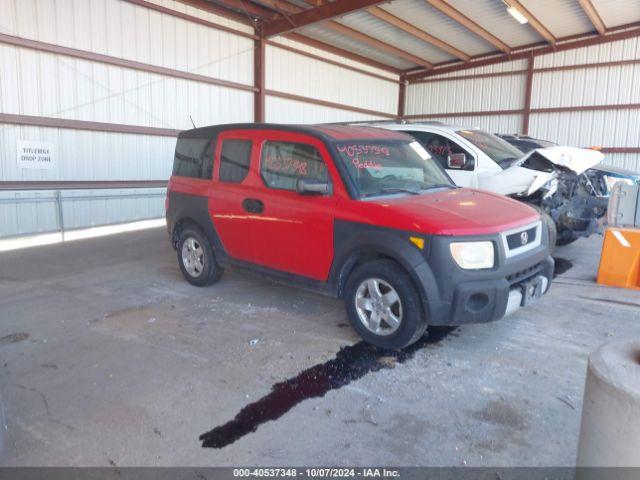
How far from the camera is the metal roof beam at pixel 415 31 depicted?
46.4 feet

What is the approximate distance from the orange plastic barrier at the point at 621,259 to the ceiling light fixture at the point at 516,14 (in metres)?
9.88

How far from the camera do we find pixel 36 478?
8.56 ft

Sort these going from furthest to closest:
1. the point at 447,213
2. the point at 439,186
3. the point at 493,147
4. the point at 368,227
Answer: the point at 493,147
the point at 439,186
the point at 368,227
the point at 447,213

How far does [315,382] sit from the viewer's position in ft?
12.0

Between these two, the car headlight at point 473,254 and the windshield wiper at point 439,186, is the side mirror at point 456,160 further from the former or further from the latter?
the car headlight at point 473,254

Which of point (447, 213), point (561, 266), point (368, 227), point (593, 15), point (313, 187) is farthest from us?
point (593, 15)

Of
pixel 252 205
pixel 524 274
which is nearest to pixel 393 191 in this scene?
pixel 524 274

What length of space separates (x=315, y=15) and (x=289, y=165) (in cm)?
972

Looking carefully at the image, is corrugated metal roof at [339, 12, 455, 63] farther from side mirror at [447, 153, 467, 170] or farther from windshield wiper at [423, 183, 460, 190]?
windshield wiper at [423, 183, 460, 190]

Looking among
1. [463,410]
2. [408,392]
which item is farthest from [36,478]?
[463,410]

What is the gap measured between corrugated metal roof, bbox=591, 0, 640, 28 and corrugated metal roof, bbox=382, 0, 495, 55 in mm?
3832

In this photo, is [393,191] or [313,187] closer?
[313,187]

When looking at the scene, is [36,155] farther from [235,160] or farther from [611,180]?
[611,180]

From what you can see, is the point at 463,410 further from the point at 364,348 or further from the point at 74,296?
the point at 74,296
